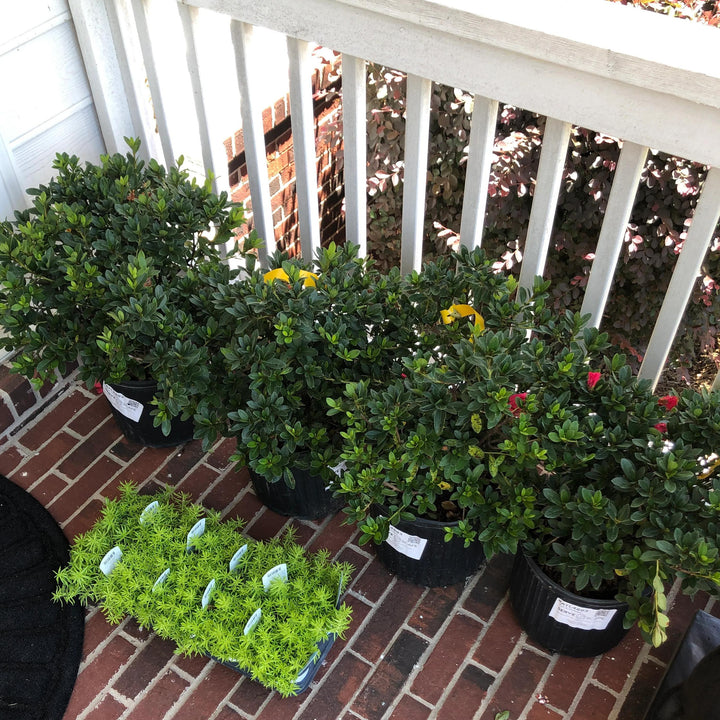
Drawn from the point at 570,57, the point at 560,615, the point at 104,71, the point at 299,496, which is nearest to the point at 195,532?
the point at 299,496

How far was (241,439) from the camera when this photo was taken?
2.19m

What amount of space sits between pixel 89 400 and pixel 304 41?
5.45 feet

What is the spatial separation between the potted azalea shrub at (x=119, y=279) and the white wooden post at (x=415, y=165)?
503mm

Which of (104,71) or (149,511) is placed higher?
(104,71)

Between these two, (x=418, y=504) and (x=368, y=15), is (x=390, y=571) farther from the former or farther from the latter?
(x=368, y=15)

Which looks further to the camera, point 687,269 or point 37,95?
point 37,95

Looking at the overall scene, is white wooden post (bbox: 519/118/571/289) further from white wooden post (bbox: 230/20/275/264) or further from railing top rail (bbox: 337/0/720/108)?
white wooden post (bbox: 230/20/275/264)

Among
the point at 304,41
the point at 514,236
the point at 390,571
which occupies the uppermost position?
the point at 304,41

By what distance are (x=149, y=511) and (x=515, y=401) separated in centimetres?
128

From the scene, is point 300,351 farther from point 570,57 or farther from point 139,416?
point 570,57

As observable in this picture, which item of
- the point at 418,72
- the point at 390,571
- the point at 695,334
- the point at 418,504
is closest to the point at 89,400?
the point at 390,571

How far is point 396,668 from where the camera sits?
2.44 metres

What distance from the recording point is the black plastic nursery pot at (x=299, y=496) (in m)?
2.59

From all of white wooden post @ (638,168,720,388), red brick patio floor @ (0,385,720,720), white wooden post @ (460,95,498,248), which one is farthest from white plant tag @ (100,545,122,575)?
white wooden post @ (638,168,720,388)
